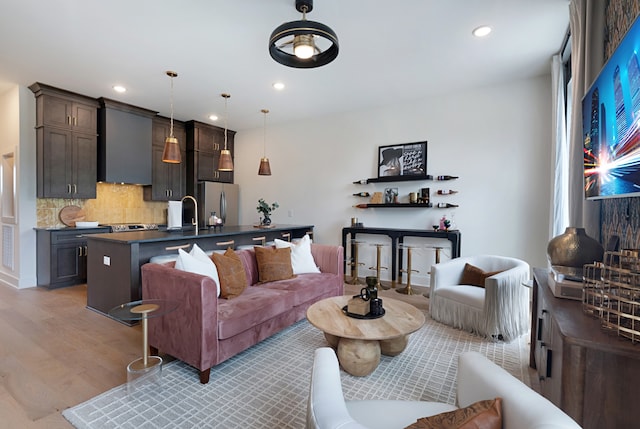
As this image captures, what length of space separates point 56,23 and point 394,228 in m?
4.67

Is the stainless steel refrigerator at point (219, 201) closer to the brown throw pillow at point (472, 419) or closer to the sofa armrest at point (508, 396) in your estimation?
the sofa armrest at point (508, 396)

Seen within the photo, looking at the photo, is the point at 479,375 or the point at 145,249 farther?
the point at 145,249

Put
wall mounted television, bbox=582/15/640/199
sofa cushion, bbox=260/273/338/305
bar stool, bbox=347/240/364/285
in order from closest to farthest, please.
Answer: wall mounted television, bbox=582/15/640/199 → sofa cushion, bbox=260/273/338/305 → bar stool, bbox=347/240/364/285

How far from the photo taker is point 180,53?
11.1ft

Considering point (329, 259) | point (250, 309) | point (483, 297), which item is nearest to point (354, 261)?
point (329, 259)

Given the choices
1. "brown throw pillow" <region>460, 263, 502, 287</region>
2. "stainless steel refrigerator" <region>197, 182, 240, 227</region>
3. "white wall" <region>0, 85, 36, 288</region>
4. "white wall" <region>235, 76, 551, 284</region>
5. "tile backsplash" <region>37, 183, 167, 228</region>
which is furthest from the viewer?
"stainless steel refrigerator" <region>197, 182, 240, 227</region>

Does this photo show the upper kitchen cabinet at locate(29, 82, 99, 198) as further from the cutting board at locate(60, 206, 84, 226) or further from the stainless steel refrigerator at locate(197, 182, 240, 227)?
the stainless steel refrigerator at locate(197, 182, 240, 227)

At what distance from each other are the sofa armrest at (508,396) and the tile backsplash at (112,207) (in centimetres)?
588

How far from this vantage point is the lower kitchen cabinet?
4359mm

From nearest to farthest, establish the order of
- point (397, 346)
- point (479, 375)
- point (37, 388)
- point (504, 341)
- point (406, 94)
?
point (479, 375) < point (37, 388) < point (397, 346) < point (504, 341) < point (406, 94)

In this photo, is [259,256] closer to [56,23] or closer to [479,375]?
[479,375]

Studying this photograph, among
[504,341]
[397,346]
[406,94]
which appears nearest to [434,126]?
[406,94]

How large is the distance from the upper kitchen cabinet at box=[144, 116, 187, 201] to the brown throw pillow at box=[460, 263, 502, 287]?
5401 millimetres

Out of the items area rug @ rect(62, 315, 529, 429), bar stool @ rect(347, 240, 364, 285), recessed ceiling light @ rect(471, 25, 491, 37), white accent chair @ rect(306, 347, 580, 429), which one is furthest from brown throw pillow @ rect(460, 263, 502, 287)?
recessed ceiling light @ rect(471, 25, 491, 37)
